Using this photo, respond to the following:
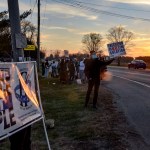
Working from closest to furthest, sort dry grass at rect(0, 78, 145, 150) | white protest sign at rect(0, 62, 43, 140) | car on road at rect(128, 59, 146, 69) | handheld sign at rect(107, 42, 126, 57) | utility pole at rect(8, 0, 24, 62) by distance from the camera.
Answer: white protest sign at rect(0, 62, 43, 140) < dry grass at rect(0, 78, 145, 150) < utility pole at rect(8, 0, 24, 62) < handheld sign at rect(107, 42, 126, 57) < car on road at rect(128, 59, 146, 69)

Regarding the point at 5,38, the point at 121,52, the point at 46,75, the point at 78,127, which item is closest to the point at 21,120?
the point at 78,127

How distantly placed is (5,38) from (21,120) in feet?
81.0

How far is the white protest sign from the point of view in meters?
6.16

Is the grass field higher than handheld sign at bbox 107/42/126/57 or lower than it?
lower

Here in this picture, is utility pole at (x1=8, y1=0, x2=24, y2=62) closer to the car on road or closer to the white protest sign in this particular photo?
the white protest sign

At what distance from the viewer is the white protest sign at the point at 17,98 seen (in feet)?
20.2

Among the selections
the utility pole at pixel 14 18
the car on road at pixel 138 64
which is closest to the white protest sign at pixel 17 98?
the utility pole at pixel 14 18

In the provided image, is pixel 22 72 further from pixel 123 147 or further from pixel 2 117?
pixel 123 147

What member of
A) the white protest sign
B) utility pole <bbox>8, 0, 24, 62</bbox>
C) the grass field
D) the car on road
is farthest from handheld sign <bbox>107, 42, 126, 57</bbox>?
the car on road

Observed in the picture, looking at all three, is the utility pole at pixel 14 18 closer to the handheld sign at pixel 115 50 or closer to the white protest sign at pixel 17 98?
the white protest sign at pixel 17 98

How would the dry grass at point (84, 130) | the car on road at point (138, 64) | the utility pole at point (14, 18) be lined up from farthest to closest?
the car on road at point (138, 64) → the utility pole at point (14, 18) → the dry grass at point (84, 130)

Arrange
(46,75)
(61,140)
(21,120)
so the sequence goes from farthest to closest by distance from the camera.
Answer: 1. (46,75)
2. (61,140)
3. (21,120)

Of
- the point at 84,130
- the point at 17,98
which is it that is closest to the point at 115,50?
the point at 84,130

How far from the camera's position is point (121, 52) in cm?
1497
